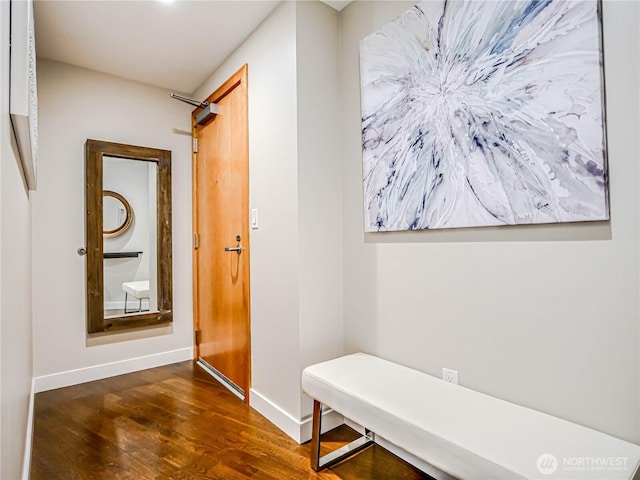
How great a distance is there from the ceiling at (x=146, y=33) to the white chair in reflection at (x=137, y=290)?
1721mm

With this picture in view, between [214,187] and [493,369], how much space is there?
7.58 feet

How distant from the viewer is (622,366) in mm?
1123

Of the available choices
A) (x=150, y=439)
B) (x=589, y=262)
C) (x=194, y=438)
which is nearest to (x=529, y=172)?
(x=589, y=262)

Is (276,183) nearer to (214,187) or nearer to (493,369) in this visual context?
(214,187)

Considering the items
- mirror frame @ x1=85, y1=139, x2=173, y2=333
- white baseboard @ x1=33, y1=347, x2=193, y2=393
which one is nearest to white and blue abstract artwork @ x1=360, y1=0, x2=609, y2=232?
mirror frame @ x1=85, y1=139, x2=173, y2=333

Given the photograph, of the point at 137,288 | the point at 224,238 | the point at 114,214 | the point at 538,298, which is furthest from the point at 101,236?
the point at 538,298

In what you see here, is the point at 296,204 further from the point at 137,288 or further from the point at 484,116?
the point at 137,288

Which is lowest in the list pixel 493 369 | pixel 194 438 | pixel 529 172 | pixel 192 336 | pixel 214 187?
pixel 194 438

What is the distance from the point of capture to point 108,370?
9.29 ft

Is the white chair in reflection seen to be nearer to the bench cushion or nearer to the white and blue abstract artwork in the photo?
the bench cushion

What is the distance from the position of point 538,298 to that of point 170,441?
1.92 m

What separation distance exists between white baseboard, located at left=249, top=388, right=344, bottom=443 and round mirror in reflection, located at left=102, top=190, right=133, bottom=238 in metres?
1.75

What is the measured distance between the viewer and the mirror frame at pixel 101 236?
2.75 metres

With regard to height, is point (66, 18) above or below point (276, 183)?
above
